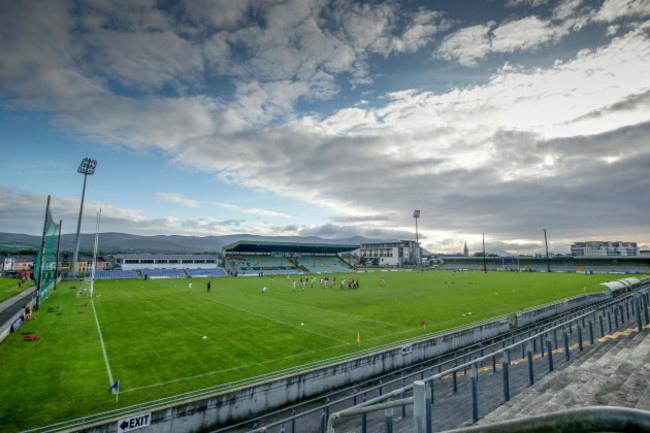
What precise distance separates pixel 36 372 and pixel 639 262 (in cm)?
12345

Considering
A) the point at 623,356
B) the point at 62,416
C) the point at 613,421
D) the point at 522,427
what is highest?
the point at 613,421

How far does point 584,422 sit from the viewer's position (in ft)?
6.07

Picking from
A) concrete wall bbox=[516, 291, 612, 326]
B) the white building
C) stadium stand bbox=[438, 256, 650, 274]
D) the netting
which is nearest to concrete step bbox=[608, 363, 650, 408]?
concrete wall bbox=[516, 291, 612, 326]

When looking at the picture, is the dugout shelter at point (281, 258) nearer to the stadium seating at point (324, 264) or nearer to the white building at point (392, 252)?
the stadium seating at point (324, 264)

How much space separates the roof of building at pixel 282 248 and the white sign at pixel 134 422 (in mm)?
75354

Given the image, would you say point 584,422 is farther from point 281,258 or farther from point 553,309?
point 281,258

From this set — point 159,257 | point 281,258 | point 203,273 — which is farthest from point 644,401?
point 281,258

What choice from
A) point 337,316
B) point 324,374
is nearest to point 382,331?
point 337,316

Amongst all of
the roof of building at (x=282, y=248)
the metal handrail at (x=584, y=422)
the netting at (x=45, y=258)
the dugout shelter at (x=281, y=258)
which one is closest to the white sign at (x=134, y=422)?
the metal handrail at (x=584, y=422)

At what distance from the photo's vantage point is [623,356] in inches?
336

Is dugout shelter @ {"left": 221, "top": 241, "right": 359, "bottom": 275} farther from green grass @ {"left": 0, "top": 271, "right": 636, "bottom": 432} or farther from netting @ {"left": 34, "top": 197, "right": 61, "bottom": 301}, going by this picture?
green grass @ {"left": 0, "top": 271, "right": 636, "bottom": 432}

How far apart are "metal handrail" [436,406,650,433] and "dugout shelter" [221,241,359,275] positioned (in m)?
78.3

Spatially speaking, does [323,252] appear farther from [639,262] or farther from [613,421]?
[613,421]

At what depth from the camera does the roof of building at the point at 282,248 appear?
89438mm
